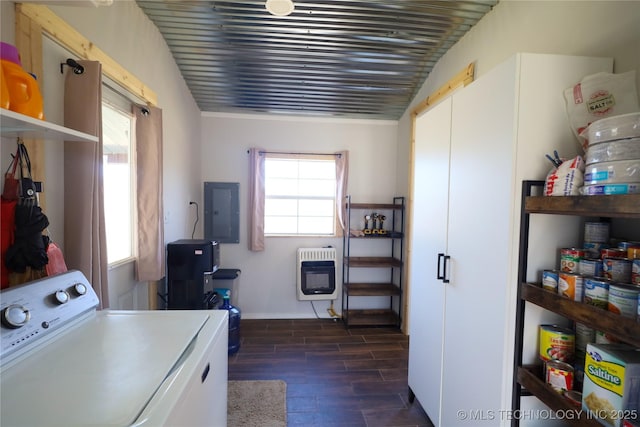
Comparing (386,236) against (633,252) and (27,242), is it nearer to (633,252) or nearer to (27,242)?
(633,252)

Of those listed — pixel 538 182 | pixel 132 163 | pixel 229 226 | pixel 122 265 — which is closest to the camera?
pixel 538 182

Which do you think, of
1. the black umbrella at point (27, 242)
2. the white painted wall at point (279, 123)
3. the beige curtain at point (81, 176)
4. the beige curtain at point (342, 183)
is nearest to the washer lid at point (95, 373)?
the black umbrella at point (27, 242)

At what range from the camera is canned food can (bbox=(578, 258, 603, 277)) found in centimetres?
98

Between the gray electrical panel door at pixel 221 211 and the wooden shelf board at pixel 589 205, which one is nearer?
the wooden shelf board at pixel 589 205

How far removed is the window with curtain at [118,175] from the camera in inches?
70.2

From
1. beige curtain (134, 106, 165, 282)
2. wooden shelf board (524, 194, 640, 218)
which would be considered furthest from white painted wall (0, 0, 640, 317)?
wooden shelf board (524, 194, 640, 218)

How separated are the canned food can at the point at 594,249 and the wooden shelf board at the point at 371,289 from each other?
238cm

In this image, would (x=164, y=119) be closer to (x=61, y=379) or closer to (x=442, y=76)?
(x=61, y=379)

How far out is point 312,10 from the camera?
195 cm

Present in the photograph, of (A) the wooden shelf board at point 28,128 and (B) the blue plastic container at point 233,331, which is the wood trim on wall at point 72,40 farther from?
(B) the blue plastic container at point 233,331

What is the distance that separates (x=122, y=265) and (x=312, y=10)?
220 centimetres

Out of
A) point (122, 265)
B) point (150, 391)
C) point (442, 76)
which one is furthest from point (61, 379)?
point (442, 76)

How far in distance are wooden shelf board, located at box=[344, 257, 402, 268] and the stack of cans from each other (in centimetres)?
248

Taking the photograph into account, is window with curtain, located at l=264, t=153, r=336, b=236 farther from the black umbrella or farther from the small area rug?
the black umbrella
